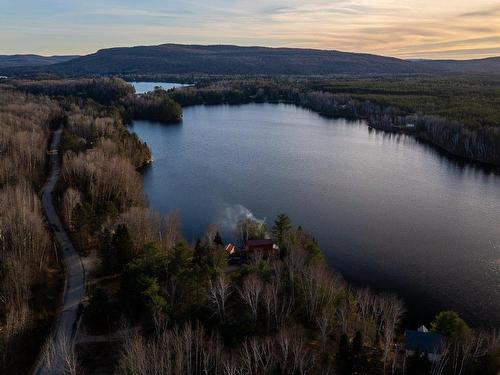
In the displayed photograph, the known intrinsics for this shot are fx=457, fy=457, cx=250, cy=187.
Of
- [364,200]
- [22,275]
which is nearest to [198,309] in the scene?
[22,275]

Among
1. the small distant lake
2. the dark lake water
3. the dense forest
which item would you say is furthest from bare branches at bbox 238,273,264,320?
the small distant lake

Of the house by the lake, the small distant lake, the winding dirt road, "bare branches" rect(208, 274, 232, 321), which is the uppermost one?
the small distant lake

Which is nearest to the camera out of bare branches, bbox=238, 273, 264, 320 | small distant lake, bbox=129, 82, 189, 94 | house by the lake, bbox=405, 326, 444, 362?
house by the lake, bbox=405, 326, 444, 362

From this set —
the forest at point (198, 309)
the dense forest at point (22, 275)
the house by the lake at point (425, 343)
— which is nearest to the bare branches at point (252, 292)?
the forest at point (198, 309)

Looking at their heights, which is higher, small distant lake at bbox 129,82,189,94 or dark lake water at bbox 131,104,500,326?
small distant lake at bbox 129,82,189,94

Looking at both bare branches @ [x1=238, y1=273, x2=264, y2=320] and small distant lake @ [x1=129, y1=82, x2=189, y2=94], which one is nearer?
bare branches @ [x1=238, y1=273, x2=264, y2=320]

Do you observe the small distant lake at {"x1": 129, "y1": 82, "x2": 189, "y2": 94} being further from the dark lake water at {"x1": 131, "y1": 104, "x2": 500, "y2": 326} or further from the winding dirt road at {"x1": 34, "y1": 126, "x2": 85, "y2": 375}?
the winding dirt road at {"x1": 34, "y1": 126, "x2": 85, "y2": 375}

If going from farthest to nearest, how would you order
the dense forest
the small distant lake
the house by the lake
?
the small distant lake < the dense forest < the house by the lake
